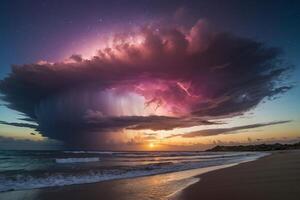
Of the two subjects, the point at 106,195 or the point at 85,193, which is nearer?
the point at 106,195

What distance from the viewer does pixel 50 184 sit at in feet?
60.2

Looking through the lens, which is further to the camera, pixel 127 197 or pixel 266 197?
pixel 127 197

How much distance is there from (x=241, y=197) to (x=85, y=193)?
7581 mm

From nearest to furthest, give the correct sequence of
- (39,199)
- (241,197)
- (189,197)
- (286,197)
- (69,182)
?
(286,197) < (241,197) < (189,197) < (39,199) < (69,182)

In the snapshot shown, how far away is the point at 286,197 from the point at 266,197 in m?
0.68

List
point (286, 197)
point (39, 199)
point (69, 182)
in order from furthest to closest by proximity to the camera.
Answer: point (69, 182) < point (39, 199) < point (286, 197)

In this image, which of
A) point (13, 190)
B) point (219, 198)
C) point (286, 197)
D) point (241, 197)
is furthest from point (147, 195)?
point (13, 190)

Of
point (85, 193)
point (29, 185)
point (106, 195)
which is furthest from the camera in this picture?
point (29, 185)

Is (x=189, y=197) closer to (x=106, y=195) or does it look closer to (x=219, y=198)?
(x=219, y=198)

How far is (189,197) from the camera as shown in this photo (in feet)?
38.9

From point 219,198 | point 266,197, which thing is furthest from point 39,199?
point 266,197

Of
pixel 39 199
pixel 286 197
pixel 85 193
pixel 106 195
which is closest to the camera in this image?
pixel 286 197

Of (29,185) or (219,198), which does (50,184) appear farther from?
(219,198)

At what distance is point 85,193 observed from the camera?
14469 mm
